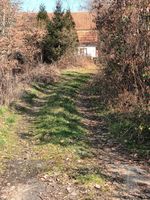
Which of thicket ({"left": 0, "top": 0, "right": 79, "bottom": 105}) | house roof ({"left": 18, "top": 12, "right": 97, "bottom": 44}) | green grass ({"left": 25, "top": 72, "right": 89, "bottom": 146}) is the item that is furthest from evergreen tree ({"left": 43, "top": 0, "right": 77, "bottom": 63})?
house roof ({"left": 18, "top": 12, "right": 97, "bottom": 44})

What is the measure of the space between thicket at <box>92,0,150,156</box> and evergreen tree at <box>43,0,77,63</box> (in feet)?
64.7

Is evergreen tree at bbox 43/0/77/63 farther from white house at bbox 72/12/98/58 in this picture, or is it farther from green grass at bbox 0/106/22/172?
green grass at bbox 0/106/22/172

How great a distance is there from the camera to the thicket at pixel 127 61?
41.0 feet

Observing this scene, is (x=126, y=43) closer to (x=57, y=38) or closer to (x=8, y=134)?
(x=8, y=134)

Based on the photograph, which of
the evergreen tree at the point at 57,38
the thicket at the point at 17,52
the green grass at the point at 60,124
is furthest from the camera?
the evergreen tree at the point at 57,38

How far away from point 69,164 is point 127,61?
20.7ft

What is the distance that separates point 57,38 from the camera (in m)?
38.1

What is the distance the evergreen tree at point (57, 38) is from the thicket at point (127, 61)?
64.7ft

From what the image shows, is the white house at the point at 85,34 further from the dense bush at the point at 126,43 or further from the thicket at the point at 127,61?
the thicket at the point at 127,61

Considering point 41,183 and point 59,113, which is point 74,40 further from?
point 41,183

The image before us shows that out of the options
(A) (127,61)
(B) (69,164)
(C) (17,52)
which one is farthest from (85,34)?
(B) (69,164)

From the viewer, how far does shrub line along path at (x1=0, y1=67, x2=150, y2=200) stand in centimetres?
770

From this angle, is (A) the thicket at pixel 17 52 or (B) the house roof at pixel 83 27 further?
(B) the house roof at pixel 83 27

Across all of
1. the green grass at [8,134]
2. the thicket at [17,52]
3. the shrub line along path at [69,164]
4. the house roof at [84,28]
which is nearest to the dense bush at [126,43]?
the shrub line along path at [69,164]
